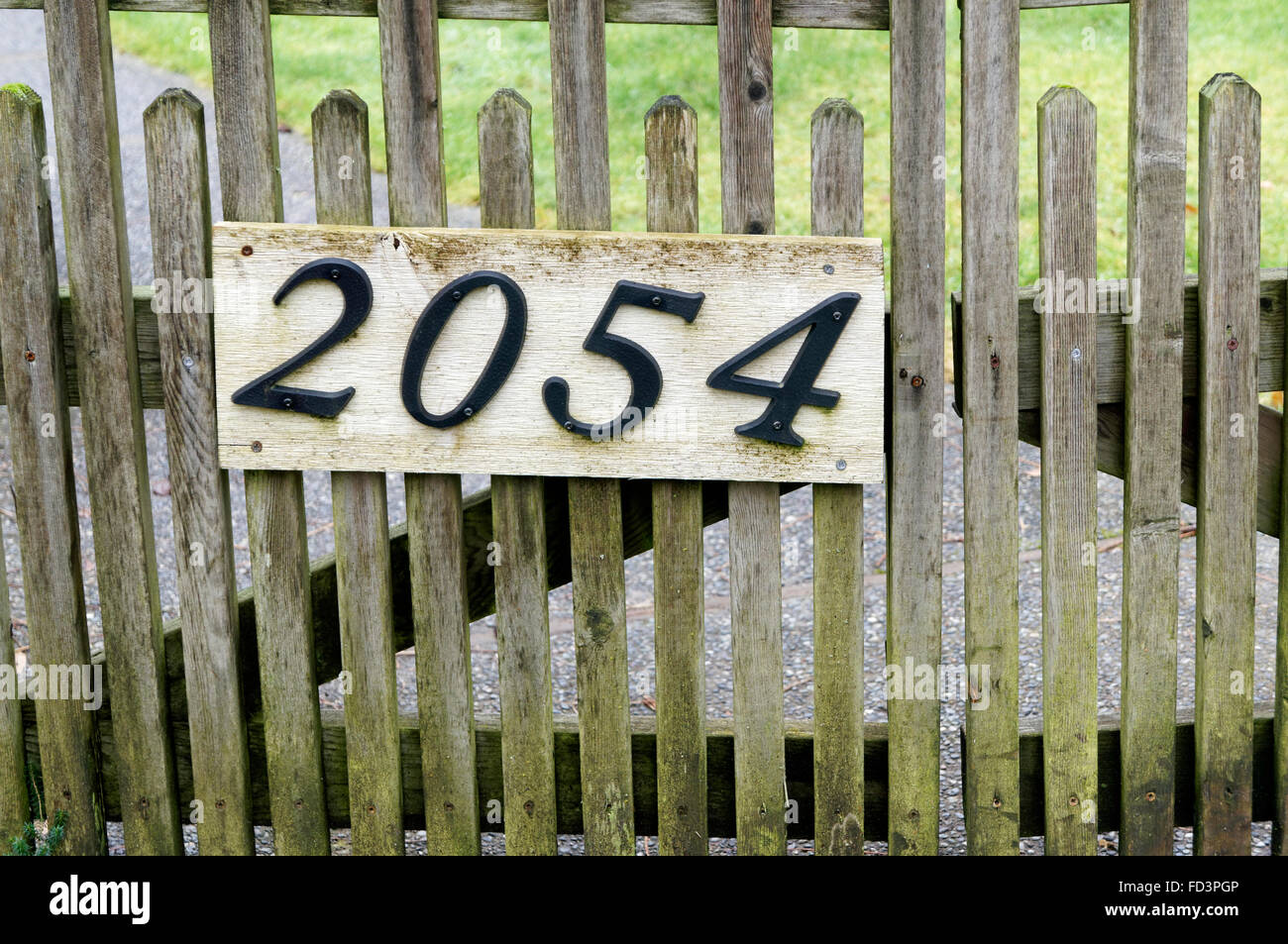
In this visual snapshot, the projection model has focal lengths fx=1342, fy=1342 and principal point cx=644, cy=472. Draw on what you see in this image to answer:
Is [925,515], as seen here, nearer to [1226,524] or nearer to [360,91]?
[1226,524]

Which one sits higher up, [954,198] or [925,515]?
[954,198]

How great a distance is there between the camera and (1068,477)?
9.35ft

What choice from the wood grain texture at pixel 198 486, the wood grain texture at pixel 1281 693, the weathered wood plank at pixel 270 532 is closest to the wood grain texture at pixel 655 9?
the weathered wood plank at pixel 270 532

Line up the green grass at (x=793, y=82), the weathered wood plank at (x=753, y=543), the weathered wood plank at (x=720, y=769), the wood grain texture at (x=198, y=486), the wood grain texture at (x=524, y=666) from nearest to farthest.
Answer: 1. the weathered wood plank at (x=753, y=543)
2. the wood grain texture at (x=198, y=486)
3. the wood grain texture at (x=524, y=666)
4. the weathered wood plank at (x=720, y=769)
5. the green grass at (x=793, y=82)

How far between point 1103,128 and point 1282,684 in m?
6.90

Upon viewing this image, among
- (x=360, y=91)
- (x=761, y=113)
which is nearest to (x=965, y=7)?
(x=761, y=113)

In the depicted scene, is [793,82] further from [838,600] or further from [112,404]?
[112,404]

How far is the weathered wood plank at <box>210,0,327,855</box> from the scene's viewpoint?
2.71 m

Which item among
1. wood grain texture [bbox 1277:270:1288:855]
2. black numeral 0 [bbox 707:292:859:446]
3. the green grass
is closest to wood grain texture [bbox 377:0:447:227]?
black numeral 0 [bbox 707:292:859:446]

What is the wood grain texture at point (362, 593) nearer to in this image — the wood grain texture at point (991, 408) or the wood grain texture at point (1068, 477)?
the wood grain texture at point (991, 408)

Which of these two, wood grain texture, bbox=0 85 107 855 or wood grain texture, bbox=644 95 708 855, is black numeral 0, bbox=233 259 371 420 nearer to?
wood grain texture, bbox=0 85 107 855

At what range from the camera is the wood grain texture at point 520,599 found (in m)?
2.71

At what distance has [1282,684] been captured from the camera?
3.01 m

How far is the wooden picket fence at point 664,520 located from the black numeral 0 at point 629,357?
0.16m
